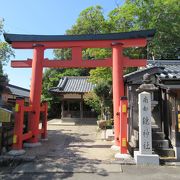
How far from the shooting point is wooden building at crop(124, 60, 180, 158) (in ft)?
28.1

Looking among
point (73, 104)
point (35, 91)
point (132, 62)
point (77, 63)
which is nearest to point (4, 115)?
point (35, 91)

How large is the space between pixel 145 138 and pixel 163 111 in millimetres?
2313

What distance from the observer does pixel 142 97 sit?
8227 mm

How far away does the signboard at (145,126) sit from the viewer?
7867 millimetres

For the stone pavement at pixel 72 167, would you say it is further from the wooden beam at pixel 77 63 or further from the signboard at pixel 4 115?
the wooden beam at pixel 77 63

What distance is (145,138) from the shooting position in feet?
26.0

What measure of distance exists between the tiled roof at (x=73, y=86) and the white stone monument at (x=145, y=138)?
58.2ft

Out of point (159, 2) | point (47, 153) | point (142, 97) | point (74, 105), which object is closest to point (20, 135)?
point (47, 153)

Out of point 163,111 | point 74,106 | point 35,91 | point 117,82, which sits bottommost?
point 163,111

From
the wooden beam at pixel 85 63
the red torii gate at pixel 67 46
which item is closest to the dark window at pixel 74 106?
the red torii gate at pixel 67 46

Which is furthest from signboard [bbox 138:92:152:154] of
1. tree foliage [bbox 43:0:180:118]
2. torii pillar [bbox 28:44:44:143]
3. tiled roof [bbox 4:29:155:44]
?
tree foliage [bbox 43:0:180:118]

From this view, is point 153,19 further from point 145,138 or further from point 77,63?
point 145,138

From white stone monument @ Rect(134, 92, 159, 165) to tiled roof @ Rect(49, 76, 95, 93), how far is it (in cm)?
1773

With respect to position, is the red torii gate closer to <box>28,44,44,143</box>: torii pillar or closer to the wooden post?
<box>28,44,44,143</box>: torii pillar
